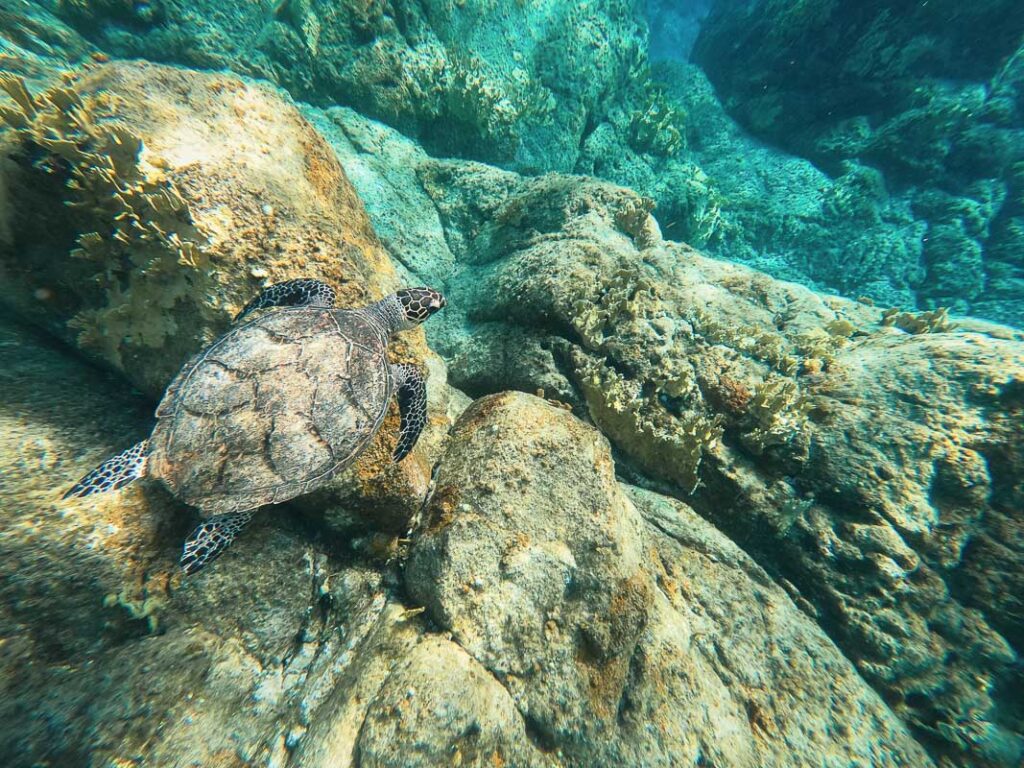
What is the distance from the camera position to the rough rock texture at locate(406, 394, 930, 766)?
8.80 ft

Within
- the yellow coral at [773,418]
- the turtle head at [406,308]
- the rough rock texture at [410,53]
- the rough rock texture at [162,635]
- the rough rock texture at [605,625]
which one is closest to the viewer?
the rough rock texture at [162,635]

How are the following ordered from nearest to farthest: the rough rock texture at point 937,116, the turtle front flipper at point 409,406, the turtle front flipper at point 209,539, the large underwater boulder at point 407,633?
the large underwater boulder at point 407,633, the turtle front flipper at point 209,539, the turtle front flipper at point 409,406, the rough rock texture at point 937,116

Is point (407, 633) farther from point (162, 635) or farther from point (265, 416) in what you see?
point (265, 416)

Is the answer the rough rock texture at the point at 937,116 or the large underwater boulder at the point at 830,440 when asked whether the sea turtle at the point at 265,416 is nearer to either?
the large underwater boulder at the point at 830,440

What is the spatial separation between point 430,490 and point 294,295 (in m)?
2.04

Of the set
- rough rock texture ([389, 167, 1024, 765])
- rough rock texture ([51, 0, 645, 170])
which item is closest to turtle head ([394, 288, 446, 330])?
rough rock texture ([389, 167, 1024, 765])

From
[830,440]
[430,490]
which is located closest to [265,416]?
[430,490]

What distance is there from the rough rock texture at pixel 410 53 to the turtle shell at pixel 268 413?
7716 mm

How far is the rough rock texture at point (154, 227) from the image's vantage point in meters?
2.76

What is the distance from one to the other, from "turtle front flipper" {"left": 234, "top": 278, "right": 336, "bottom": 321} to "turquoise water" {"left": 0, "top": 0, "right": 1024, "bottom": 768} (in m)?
0.03

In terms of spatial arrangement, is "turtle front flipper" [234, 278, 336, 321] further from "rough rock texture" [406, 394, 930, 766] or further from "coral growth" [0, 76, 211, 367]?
"rough rock texture" [406, 394, 930, 766]

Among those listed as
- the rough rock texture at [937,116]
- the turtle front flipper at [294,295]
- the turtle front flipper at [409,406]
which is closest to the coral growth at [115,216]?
the turtle front flipper at [294,295]

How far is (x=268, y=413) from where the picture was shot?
2.73 meters

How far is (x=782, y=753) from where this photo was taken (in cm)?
288
